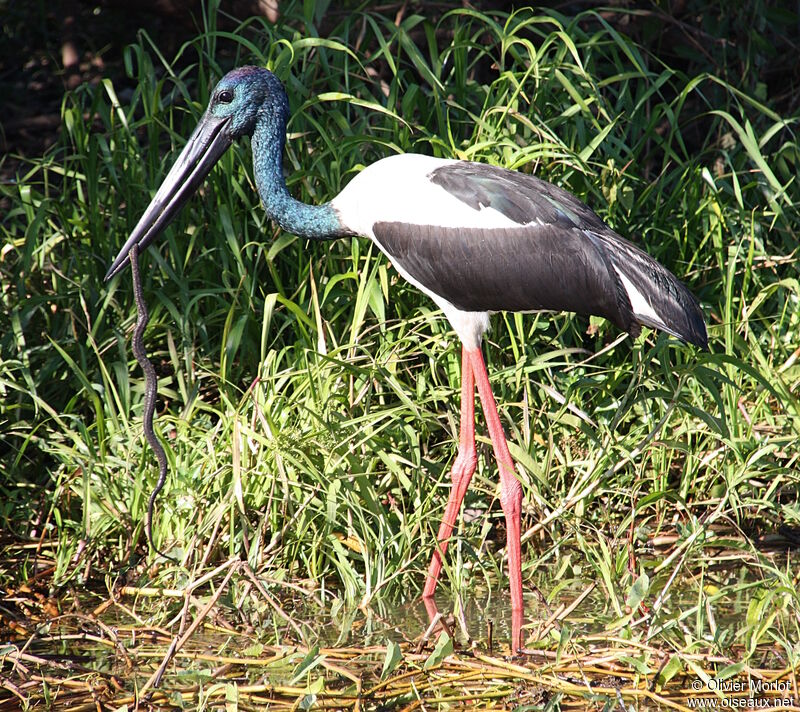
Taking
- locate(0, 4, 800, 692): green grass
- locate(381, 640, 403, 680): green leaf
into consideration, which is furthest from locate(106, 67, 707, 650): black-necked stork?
locate(381, 640, 403, 680): green leaf

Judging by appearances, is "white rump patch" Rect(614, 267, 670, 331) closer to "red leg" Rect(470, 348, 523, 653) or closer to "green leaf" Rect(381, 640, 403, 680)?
"red leg" Rect(470, 348, 523, 653)

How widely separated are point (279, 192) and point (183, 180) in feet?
1.07

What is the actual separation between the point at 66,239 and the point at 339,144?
3.64 ft

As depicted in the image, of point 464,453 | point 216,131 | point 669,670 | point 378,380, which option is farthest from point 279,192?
point 669,670

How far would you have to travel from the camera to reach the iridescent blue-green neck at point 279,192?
3.70m

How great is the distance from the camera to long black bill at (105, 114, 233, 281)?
3.74 meters

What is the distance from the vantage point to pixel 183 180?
3.78 m

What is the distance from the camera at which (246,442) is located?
3.57 meters

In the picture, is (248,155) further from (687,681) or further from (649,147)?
(687,681)

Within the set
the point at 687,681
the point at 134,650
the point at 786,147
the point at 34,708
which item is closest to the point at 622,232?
the point at 786,147

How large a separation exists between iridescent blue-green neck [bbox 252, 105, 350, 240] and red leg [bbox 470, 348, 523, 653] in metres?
0.65

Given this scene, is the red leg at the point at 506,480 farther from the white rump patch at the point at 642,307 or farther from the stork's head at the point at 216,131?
the stork's head at the point at 216,131

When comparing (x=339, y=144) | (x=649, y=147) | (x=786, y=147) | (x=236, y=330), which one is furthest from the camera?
(x=649, y=147)

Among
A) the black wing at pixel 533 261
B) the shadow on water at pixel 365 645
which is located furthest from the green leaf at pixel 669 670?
the black wing at pixel 533 261
